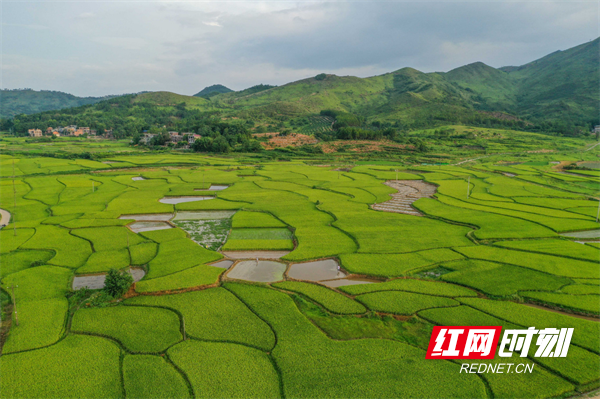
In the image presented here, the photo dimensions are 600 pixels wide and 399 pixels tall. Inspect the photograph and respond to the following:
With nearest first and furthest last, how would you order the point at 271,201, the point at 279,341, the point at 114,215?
the point at 279,341 → the point at 114,215 → the point at 271,201

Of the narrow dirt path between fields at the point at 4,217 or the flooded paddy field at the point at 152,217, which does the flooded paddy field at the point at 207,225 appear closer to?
the flooded paddy field at the point at 152,217

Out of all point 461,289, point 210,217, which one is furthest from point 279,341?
point 210,217

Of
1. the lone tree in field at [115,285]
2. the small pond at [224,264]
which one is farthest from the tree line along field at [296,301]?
the lone tree in field at [115,285]

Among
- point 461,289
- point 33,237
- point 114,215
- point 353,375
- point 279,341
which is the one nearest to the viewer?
Answer: point 353,375

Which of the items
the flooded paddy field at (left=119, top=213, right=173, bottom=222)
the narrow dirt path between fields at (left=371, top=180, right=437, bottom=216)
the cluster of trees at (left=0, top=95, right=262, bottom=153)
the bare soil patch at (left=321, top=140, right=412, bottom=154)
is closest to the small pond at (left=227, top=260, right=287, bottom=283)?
the flooded paddy field at (left=119, top=213, right=173, bottom=222)

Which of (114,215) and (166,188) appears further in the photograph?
(166,188)

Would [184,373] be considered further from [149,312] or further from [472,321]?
[472,321]

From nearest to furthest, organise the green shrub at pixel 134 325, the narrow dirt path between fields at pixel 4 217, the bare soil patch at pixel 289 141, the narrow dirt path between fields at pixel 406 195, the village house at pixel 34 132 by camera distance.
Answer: the green shrub at pixel 134 325
the narrow dirt path between fields at pixel 4 217
the narrow dirt path between fields at pixel 406 195
the bare soil patch at pixel 289 141
the village house at pixel 34 132
